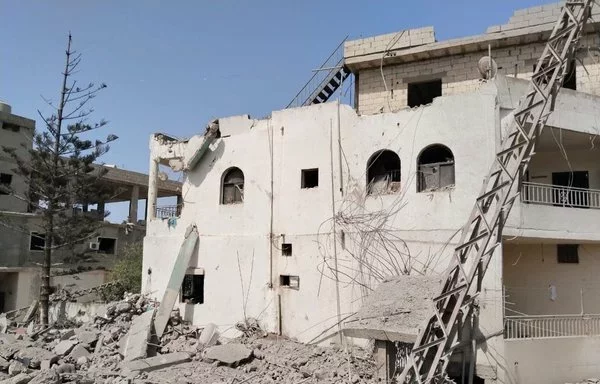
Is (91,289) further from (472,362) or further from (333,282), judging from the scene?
(472,362)

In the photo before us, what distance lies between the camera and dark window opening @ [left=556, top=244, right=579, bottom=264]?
15.0 metres

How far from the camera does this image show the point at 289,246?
15.4 meters

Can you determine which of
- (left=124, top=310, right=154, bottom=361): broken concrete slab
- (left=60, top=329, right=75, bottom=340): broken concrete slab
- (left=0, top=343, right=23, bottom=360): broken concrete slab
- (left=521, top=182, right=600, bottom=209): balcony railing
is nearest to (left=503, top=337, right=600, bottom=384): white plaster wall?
(left=521, top=182, right=600, bottom=209): balcony railing

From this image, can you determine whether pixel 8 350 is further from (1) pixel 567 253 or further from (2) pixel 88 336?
(1) pixel 567 253

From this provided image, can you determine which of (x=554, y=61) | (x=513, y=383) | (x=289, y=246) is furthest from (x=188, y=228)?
(x=554, y=61)

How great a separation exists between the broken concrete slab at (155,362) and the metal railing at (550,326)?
8538 mm

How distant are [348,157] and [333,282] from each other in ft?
12.0

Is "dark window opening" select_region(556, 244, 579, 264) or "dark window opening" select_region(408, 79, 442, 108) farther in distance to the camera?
"dark window opening" select_region(408, 79, 442, 108)

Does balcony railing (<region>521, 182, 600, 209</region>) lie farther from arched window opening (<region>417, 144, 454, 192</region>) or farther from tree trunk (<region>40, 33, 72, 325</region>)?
tree trunk (<region>40, 33, 72, 325</region>)

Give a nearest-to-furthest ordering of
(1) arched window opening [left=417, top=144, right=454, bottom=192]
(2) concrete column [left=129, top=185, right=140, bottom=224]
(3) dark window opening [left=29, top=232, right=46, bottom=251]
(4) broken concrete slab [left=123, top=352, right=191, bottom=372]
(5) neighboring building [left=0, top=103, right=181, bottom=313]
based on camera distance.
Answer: (1) arched window opening [left=417, top=144, right=454, bottom=192] < (4) broken concrete slab [left=123, top=352, right=191, bottom=372] < (5) neighboring building [left=0, top=103, right=181, bottom=313] < (3) dark window opening [left=29, top=232, right=46, bottom=251] < (2) concrete column [left=129, top=185, right=140, bottom=224]

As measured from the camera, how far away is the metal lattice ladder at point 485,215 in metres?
9.78

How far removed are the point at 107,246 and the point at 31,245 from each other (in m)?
4.36

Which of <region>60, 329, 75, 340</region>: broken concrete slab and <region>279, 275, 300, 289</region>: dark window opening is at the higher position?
<region>279, 275, 300, 289</region>: dark window opening

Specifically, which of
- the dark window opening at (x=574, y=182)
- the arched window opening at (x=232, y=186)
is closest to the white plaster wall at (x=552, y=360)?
the dark window opening at (x=574, y=182)
